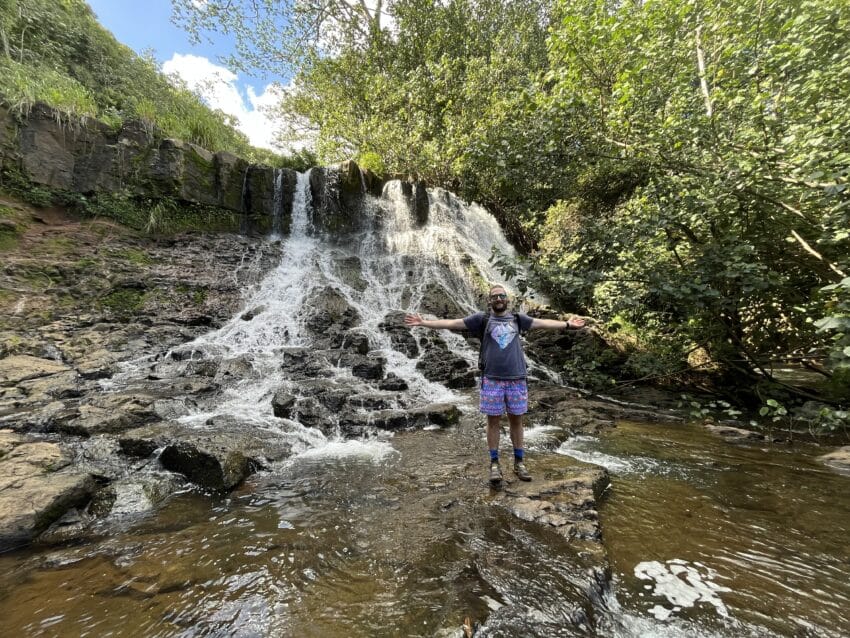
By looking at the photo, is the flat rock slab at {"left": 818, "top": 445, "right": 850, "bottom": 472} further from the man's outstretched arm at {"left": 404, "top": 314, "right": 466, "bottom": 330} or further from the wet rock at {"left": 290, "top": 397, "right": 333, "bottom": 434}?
the wet rock at {"left": 290, "top": 397, "right": 333, "bottom": 434}

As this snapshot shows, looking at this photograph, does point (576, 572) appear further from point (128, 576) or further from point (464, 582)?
point (128, 576)

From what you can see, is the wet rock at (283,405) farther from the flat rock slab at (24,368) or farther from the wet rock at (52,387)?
the flat rock slab at (24,368)

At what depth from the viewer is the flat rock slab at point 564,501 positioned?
3.13 metres

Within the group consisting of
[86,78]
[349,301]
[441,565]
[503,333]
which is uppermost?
[86,78]

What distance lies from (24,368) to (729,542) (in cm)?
1089

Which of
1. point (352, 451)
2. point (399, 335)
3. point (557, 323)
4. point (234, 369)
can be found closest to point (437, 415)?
point (352, 451)

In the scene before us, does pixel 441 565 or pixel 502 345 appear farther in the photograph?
pixel 502 345

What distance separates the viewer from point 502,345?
4.03 metres

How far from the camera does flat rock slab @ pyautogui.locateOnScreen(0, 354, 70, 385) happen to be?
21.5 feet

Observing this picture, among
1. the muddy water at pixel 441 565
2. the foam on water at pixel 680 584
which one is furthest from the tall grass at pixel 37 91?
the foam on water at pixel 680 584

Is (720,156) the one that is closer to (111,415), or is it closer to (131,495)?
(131,495)

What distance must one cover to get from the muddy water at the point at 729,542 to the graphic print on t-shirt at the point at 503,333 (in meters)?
1.89

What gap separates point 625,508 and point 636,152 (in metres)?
6.65

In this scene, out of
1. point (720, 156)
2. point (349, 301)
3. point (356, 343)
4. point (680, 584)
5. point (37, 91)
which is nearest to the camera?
point (680, 584)
